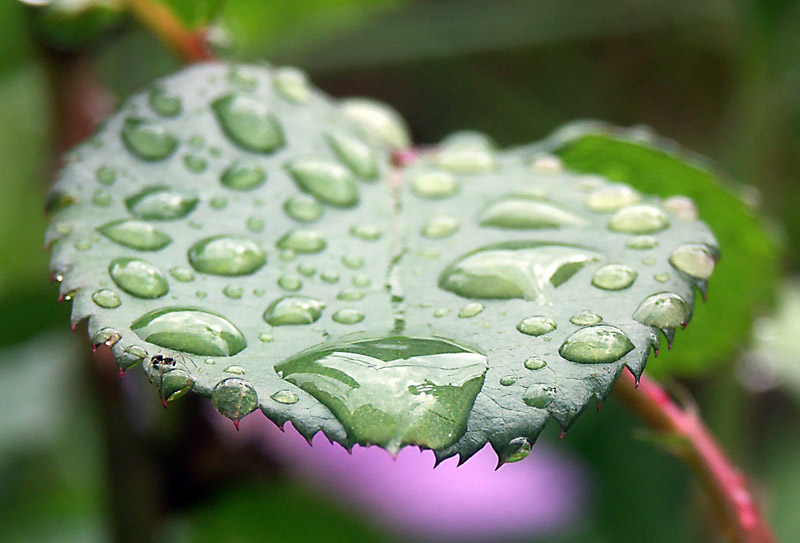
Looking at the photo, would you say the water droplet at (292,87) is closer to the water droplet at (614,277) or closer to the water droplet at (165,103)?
the water droplet at (165,103)

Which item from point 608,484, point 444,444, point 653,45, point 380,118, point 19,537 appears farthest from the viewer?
point 653,45

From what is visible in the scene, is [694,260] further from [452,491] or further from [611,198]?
[452,491]

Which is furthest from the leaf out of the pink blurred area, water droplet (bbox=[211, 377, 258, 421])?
the pink blurred area

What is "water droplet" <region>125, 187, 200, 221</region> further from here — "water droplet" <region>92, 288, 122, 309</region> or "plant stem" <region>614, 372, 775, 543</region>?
"plant stem" <region>614, 372, 775, 543</region>

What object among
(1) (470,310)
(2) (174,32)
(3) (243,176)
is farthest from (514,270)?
(2) (174,32)

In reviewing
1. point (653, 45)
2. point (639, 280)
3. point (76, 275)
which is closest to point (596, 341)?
point (639, 280)

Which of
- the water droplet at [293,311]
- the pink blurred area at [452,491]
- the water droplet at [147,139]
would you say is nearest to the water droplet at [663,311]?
the water droplet at [293,311]

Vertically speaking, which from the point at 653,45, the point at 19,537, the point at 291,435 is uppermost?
the point at 653,45

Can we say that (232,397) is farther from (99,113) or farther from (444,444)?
(99,113)
